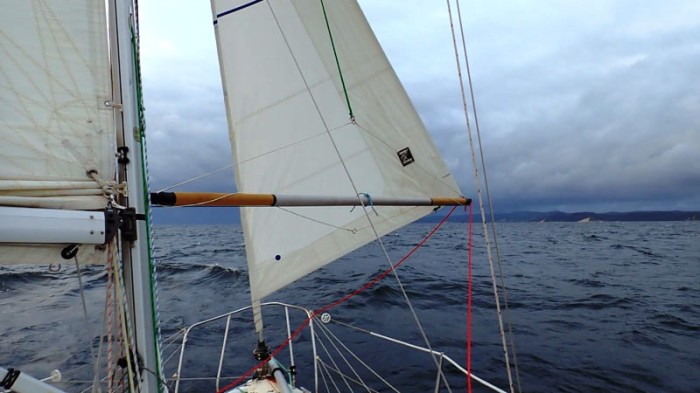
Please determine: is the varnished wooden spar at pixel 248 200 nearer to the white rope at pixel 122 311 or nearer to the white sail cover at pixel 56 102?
the white sail cover at pixel 56 102

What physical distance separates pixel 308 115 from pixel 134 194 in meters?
2.26

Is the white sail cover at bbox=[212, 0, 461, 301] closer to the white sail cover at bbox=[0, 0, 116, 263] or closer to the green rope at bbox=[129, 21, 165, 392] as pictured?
the green rope at bbox=[129, 21, 165, 392]

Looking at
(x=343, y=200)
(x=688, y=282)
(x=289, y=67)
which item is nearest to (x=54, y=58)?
(x=343, y=200)

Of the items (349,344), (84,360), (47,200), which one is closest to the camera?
(47,200)

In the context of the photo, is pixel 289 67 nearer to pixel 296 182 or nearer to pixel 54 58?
pixel 296 182

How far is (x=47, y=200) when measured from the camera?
160cm

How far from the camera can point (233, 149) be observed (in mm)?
3789

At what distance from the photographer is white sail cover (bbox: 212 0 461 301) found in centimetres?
372

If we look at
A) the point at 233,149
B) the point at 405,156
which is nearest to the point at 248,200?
the point at 233,149

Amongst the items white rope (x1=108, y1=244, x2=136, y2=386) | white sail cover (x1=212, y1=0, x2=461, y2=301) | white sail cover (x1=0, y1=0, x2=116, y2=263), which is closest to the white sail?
white sail cover (x1=0, y1=0, x2=116, y2=263)

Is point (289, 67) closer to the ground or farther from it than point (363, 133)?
farther from it

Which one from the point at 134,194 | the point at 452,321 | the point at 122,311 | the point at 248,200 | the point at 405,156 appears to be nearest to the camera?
the point at 122,311

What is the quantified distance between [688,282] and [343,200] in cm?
1808

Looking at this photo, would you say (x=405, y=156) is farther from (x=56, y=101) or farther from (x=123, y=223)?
(x=56, y=101)
